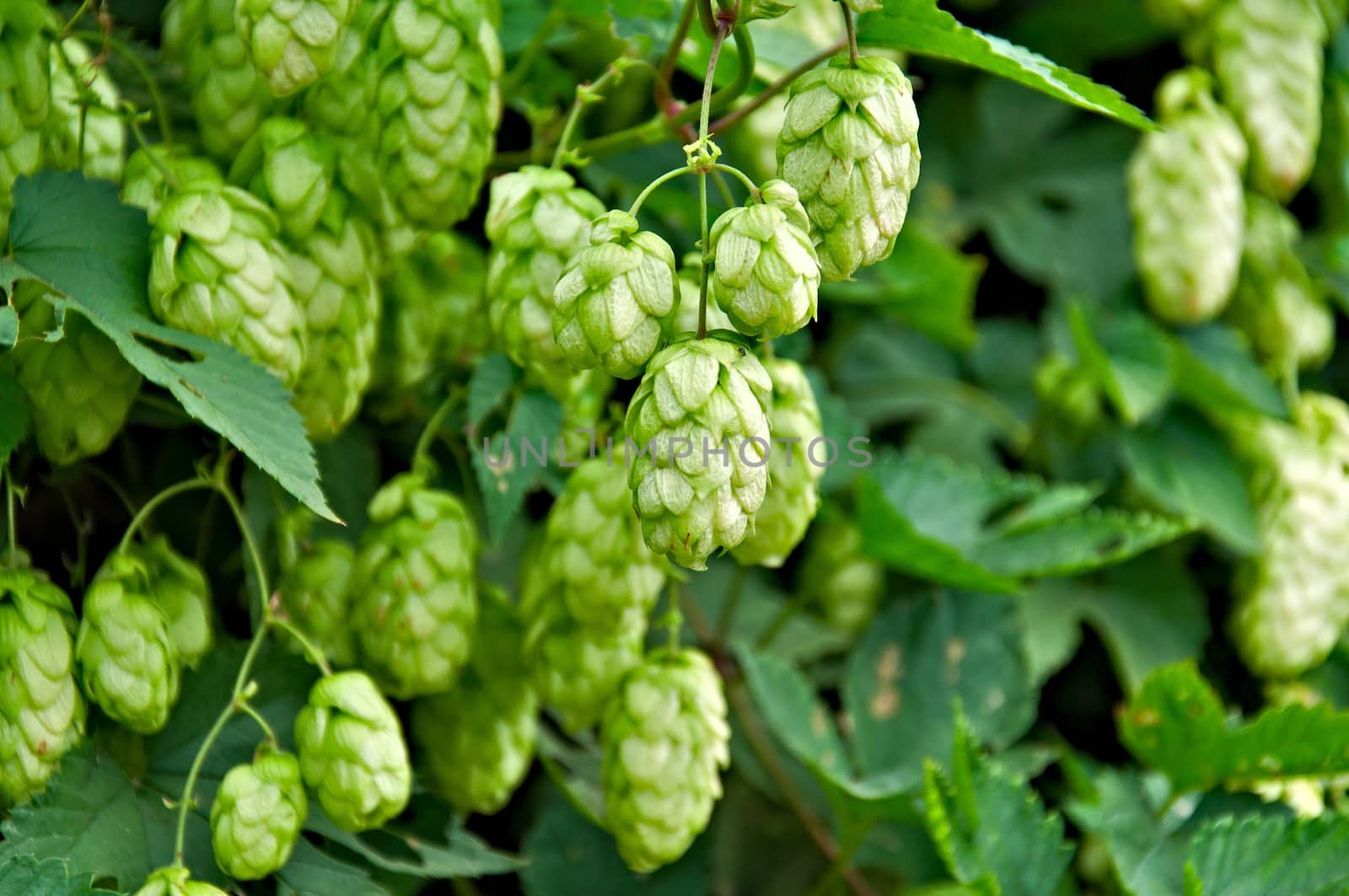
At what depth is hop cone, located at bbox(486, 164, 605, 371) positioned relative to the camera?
0.88 m

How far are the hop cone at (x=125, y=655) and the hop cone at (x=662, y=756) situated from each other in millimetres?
350

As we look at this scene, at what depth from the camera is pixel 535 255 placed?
0.88m

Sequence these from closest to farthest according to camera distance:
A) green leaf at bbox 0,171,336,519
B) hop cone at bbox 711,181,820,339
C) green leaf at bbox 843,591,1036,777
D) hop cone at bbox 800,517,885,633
→ hop cone at bbox 711,181,820,339
green leaf at bbox 0,171,336,519
green leaf at bbox 843,591,1036,777
hop cone at bbox 800,517,885,633

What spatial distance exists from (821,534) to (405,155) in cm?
84

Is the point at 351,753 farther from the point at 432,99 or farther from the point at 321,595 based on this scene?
the point at 432,99

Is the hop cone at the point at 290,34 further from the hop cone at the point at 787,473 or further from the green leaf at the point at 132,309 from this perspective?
the hop cone at the point at 787,473

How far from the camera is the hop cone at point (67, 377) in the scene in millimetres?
859

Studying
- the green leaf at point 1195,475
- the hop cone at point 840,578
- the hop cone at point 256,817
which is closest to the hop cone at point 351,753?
the hop cone at point 256,817

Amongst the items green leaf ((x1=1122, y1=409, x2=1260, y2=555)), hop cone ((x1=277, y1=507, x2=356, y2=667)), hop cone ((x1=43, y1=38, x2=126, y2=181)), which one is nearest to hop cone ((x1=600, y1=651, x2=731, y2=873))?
hop cone ((x1=277, y1=507, x2=356, y2=667))

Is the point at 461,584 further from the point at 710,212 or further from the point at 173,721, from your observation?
the point at 710,212

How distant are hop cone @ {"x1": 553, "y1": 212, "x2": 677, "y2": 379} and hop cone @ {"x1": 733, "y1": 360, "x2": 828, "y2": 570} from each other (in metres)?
0.21

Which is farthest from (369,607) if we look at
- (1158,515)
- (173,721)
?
(1158,515)

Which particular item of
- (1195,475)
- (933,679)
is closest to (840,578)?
(933,679)

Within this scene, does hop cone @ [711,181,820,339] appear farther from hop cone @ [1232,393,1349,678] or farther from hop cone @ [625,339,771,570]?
hop cone @ [1232,393,1349,678]
